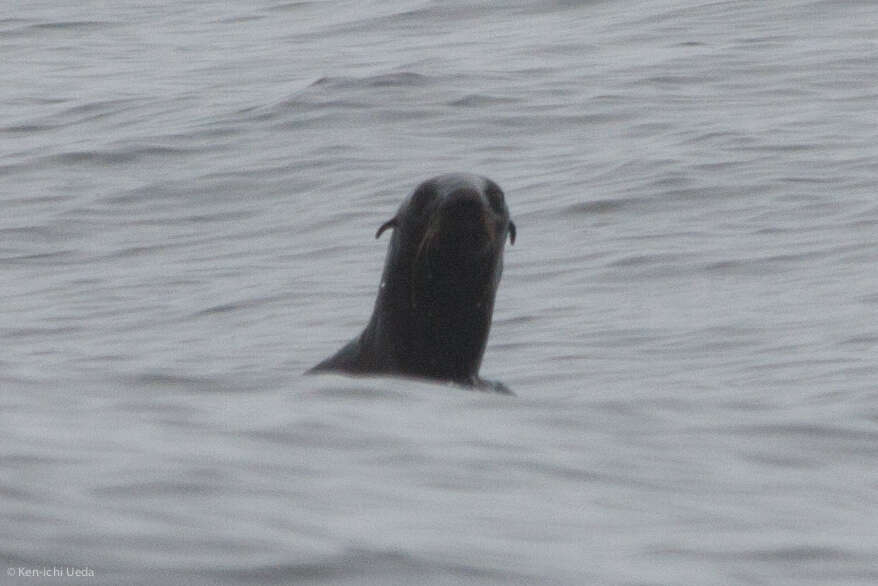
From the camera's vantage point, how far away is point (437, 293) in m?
8.37

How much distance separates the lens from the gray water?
466 cm

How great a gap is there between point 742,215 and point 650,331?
2.55 metres

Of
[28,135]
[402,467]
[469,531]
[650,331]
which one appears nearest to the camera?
[469,531]

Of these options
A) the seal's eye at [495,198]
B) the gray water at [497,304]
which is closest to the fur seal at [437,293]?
the seal's eye at [495,198]

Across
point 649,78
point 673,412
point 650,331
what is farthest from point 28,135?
point 673,412

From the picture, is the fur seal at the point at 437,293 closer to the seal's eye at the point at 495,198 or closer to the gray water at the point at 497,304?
the seal's eye at the point at 495,198

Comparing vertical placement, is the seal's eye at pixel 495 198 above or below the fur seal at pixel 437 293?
above

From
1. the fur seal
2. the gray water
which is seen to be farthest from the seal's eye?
the gray water

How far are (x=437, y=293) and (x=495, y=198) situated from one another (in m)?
0.39

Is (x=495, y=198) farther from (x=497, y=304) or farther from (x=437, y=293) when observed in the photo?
(x=497, y=304)

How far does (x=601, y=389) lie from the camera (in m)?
10.3

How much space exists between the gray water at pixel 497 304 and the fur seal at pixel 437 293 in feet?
1.83

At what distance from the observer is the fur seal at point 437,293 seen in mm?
8266

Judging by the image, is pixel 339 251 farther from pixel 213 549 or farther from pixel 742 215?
pixel 213 549
